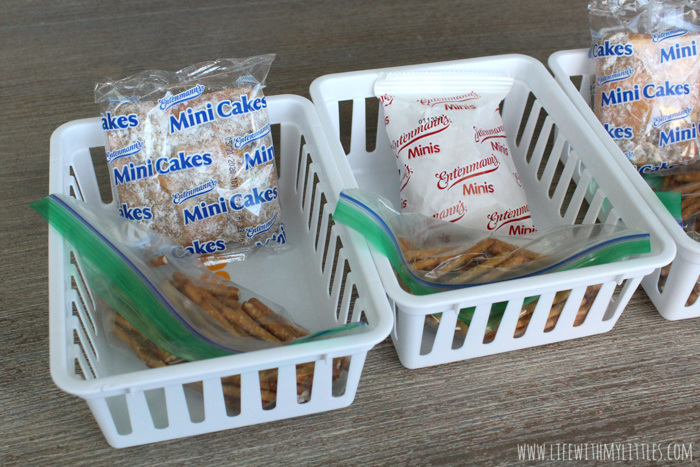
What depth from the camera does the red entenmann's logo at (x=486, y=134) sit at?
0.91 meters

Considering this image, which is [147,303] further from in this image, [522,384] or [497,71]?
[497,71]

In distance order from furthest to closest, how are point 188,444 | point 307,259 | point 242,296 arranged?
point 307,259 < point 242,296 < point 188,444

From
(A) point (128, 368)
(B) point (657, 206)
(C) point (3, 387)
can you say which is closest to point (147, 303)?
(A) point (128, 368)

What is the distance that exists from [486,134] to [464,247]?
0.22m

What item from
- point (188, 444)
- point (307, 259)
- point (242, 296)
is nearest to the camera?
point (188, 444)

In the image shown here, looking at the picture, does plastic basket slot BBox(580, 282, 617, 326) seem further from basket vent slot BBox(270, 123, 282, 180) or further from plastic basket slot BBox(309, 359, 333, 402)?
basket vent slot BBox(270, 123, 282, 180)

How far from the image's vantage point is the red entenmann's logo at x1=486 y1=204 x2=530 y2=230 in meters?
0.86

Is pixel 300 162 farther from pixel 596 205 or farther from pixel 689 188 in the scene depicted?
pixel 689 188

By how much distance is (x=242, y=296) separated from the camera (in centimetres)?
79

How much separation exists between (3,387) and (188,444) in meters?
0.23

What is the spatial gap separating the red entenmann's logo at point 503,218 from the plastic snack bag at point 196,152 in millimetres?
291

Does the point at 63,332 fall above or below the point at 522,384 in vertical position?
above

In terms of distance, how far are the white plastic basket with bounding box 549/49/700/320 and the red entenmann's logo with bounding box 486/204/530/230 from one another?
0.45ft

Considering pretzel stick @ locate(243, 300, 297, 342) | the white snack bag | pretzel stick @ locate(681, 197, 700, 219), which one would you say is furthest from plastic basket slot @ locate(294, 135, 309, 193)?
pretzel stick @ locate(681, 197, 700, 219)
